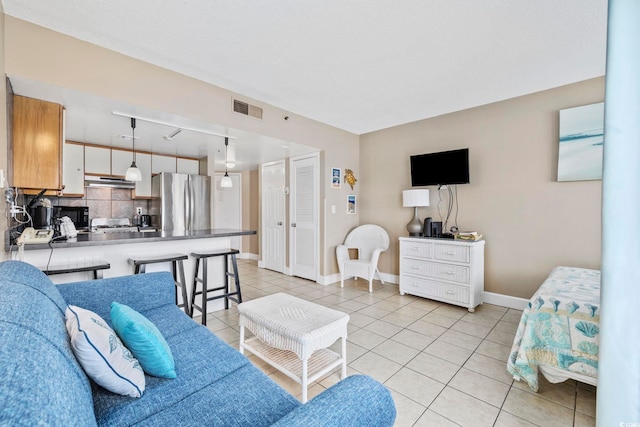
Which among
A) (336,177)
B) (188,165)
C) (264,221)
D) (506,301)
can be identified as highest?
(188,165)

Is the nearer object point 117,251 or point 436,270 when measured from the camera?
point 117,251

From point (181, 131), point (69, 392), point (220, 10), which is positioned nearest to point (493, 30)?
point (220, 10)

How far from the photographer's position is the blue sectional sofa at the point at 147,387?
21.2 inches

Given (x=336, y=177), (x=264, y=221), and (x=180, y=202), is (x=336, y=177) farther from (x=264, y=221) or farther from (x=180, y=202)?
(x=180, y=202)

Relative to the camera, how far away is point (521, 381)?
2023 millimetres

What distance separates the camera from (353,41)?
2.29 metres

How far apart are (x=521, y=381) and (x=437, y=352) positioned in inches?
23.4

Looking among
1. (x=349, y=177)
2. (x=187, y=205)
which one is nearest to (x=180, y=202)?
(x=187, y=205)

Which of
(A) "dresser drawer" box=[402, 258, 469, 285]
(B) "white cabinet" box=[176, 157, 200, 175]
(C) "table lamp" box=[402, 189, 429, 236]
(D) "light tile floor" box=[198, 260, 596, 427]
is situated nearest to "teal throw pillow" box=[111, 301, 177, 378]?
(D) "light tile floor" box=[198, 260, 596, 427]

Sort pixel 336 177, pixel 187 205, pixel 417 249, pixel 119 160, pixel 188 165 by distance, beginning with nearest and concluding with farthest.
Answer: pixel 417 249 → pixel 336 177 → pixel 119 160 → pixel 187 205 → pixel 188 165

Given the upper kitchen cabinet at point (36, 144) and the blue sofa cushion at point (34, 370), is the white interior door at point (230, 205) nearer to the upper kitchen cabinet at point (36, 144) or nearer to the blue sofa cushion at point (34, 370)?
the upper kitchen cabinet at point (36, 144)

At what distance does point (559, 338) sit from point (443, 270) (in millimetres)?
1792

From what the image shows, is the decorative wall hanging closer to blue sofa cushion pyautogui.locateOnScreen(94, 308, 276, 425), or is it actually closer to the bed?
the bed

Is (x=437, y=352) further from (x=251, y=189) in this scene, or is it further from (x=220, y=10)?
(x=251, y=189)
